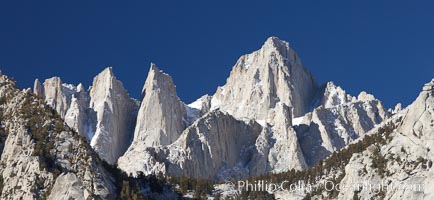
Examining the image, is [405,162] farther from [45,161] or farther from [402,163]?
[45,161]

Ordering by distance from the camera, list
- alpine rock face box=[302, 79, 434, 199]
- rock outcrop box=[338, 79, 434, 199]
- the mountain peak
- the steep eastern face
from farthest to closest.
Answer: the mountain peak → alpine rock face box=[302, 79, 434, 199] → rock outcrop box=[338, 79, 434, 199] → the steep eastern face

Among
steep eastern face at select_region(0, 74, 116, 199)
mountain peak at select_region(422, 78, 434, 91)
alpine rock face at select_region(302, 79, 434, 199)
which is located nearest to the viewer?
steep eastern face at select_region(0, 74, 116, 199)

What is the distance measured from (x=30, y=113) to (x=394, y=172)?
47925 mm

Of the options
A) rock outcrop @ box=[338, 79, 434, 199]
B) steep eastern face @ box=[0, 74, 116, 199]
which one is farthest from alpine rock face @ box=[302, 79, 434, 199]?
steep eastern face @ box=[0, 74, 116, 199]

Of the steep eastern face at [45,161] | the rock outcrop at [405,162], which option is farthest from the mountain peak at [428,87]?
the steep eastern face at [45,161]

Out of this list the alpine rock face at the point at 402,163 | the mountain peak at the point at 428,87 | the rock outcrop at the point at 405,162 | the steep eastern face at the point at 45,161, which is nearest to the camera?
the steep eastern face at the point at 45,161

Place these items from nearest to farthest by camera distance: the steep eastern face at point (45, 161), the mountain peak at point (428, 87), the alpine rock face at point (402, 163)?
the steep eastern face at point (45, 161)
the alpine rock face at point (402, 163)
the mountain peak at point (428, 87)

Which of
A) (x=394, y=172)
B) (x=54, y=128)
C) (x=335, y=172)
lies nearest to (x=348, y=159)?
(x=335, y=172)

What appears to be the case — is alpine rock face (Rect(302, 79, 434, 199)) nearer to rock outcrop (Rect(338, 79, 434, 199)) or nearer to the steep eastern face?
rock outcrop (Rect(338, 79, 434, 199))

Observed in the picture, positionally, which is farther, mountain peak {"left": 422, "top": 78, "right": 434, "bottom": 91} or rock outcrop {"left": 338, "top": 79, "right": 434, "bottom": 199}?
mountain peak {"left": 422, "top": 78, "right": 434, "bottom": 91}

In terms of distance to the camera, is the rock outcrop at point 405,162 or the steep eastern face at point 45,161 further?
the rock outcrop at point 405,162

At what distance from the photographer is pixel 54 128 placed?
131m

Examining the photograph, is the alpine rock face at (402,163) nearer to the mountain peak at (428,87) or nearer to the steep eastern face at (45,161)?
the mountain peak at (428,87)

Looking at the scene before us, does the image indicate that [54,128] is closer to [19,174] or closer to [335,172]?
[19,174]
